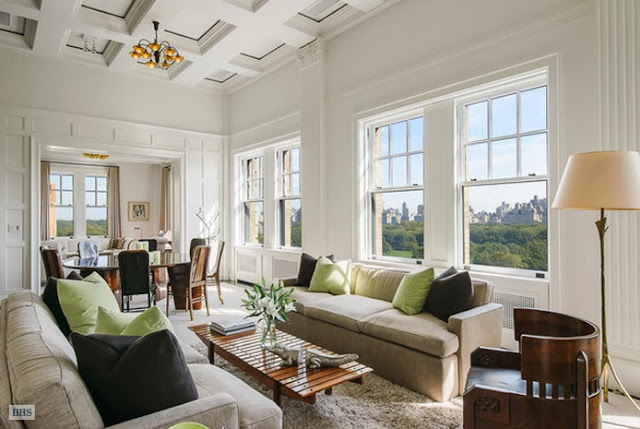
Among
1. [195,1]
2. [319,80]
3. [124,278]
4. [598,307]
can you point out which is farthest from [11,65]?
[598,307]

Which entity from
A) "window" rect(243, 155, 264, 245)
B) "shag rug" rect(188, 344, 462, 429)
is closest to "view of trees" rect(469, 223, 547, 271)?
"shag rug" rect(188, 344, 462, 429)

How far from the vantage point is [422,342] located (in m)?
2.87

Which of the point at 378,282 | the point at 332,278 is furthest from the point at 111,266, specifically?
the point at 378,282

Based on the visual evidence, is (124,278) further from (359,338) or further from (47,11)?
(47,11)

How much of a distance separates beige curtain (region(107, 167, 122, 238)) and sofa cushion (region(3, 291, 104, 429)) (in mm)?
9433

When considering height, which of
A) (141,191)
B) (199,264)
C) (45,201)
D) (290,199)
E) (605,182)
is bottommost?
(199,264)

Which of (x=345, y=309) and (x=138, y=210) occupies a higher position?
(x=138, y=210)

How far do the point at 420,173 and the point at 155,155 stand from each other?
5105 millimetres

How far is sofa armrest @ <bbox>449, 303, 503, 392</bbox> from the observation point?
2.88 metres

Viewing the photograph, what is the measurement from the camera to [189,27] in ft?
18.3

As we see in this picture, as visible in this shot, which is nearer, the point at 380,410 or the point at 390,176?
the point at 380,410

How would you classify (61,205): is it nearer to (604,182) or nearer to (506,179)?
(506,179)

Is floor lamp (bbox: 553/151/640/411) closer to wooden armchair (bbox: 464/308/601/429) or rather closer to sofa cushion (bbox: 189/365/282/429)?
wooden armchair (bbox: 464/308/601/429)

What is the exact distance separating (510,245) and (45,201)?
32.5 ft
